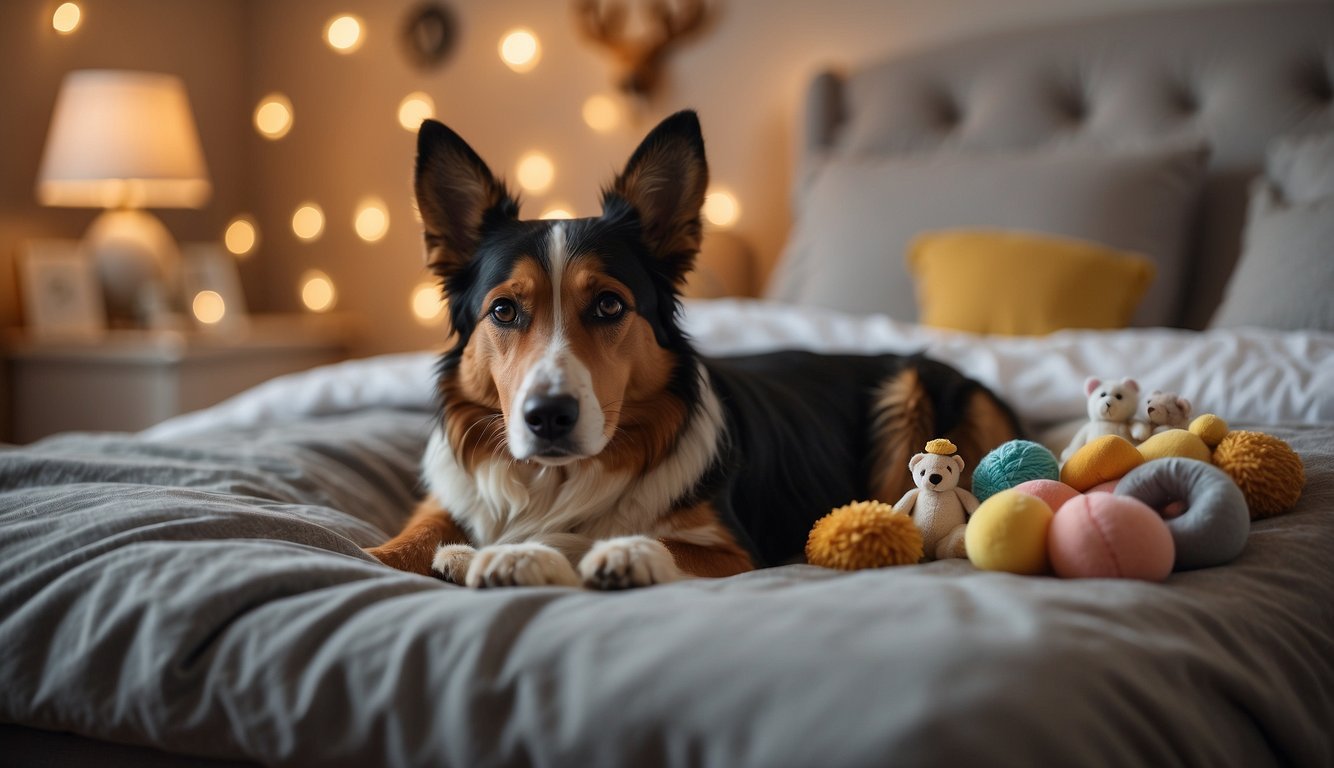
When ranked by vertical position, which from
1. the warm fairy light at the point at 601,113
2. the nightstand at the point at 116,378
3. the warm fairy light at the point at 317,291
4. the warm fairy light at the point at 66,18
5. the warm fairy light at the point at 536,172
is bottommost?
the nightstand at the point at 116,378

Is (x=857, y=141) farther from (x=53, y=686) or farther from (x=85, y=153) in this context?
(x=53, y=686)

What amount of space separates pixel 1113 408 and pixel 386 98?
11.9ft

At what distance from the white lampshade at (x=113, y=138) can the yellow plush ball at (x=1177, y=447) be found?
3332 millimetres

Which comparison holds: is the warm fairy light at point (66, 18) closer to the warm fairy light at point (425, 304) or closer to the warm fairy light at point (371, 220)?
the warm fairy light at point (371, 220)

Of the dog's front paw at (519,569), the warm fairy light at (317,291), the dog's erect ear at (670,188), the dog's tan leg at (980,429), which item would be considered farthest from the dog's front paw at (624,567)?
the warm fairy light at (317,291)

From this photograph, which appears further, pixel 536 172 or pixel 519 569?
pixel 536 172

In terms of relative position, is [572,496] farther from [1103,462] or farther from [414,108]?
[414,108]

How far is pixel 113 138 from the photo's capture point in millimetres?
3568

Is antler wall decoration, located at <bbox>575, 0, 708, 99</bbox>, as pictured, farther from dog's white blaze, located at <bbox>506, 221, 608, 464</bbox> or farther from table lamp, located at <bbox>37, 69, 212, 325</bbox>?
dog's white blaze, located at <bbox>506, 221, 608, 464</bbox>

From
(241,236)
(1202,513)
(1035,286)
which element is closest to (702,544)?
(1202,513)

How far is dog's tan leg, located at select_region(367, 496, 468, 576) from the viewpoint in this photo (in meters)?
1.48

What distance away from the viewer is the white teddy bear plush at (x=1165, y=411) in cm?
151

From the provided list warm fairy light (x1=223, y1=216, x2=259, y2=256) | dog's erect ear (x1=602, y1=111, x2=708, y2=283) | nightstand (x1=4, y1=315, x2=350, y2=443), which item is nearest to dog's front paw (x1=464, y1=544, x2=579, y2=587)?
dog's erect ear (x1=602, y1=111, x2=708, y2=283)

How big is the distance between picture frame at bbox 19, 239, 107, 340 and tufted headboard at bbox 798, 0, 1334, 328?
249 centimetres
